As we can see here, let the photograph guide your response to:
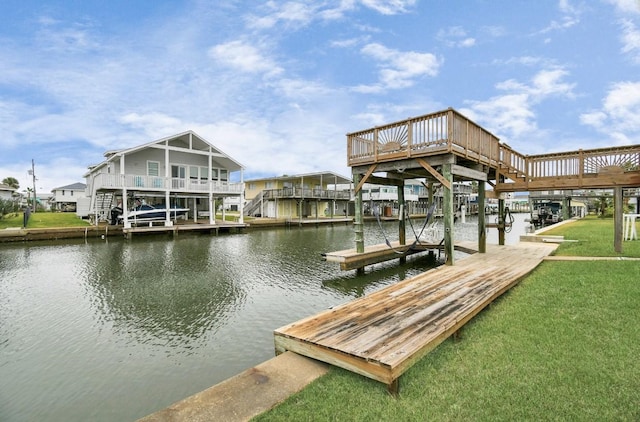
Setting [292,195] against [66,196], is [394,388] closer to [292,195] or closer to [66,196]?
[292,195]

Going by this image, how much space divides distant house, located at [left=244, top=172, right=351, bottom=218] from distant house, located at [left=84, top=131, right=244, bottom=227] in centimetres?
796

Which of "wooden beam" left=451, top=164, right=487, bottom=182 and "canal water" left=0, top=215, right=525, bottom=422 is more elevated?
"wooden beam" left=451, top=164, right=487, bottom=182

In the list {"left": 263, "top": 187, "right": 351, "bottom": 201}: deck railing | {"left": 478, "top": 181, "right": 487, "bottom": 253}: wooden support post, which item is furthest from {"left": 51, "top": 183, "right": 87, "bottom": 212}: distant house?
{"left": 478, "top": 181, "right": 487, "bottom": 253}: wooden support post

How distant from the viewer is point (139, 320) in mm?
7094

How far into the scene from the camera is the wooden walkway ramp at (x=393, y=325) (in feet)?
11.5

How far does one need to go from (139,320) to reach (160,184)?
1987cm

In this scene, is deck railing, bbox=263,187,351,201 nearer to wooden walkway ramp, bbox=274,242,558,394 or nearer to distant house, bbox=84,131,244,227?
distant house, bbox=84,131,244,227

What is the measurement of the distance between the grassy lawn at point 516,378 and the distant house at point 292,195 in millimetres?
32370

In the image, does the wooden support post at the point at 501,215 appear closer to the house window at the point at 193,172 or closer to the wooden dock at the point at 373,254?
the wooden dock at the point at 373,254

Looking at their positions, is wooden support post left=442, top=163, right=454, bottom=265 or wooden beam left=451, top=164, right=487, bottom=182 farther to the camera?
wooden beam left=451, top=164, right=487, bottom=182

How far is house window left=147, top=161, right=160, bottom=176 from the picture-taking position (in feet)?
87.9

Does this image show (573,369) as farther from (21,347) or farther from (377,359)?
(21,347)

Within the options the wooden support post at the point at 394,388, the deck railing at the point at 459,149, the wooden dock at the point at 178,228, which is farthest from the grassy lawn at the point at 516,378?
the wooden dock at the point at 178,228

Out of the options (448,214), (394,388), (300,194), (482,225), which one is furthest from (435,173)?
(300,194)
